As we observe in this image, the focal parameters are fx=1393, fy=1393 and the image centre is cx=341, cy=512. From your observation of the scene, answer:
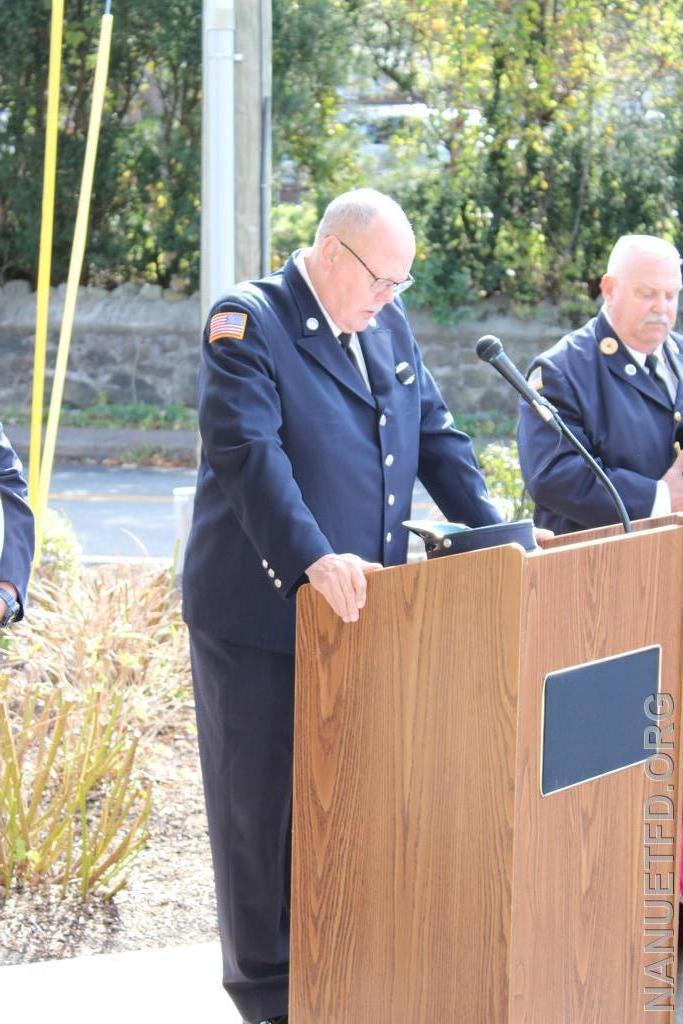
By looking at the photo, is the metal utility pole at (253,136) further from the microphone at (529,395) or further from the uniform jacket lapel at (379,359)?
the microphone at (529,395)

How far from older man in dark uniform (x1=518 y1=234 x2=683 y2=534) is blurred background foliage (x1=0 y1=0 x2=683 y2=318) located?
983cm

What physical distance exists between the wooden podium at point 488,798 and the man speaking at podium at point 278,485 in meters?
0.36

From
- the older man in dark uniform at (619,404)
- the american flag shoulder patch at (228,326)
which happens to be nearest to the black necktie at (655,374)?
the older man in dark uniform at (619,404)

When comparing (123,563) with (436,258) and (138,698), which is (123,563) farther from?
Result: (436,258)

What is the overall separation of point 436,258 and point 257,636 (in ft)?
36.2

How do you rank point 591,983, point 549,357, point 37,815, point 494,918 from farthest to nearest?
point 37,815 → point 549,357 → point 591,983 → point 494,918

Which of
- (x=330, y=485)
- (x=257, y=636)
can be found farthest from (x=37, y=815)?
(x=330, y=485)

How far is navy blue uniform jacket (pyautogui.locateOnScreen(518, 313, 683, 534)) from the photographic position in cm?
346

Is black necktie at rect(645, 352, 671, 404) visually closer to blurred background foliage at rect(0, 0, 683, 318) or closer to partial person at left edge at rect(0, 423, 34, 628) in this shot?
partial person at left edge at rect(0, 423, 34, 628)

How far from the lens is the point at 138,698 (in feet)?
14.4

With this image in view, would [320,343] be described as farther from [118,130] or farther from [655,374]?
[118,130]

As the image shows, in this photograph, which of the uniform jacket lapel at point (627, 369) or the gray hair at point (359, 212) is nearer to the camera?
the gray hair at point (359, 212)

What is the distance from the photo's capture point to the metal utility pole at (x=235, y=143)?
500 centimetres

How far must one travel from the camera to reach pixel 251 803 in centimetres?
289
